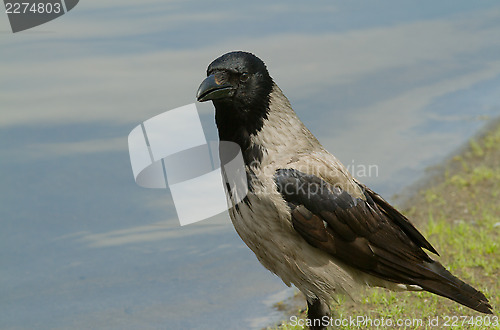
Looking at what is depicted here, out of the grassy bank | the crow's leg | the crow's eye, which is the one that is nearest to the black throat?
the crow's eye

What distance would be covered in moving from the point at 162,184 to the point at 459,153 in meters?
5.71

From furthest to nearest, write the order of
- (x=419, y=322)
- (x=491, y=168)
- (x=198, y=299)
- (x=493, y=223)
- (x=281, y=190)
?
(x=491, y=168), (x=493, y=223), (x=198, y=299), (x=419, y=322), (x=281, y=190)

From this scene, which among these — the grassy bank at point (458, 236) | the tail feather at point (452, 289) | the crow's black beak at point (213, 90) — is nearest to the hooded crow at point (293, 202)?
the crow's black beak at point (213, 90)

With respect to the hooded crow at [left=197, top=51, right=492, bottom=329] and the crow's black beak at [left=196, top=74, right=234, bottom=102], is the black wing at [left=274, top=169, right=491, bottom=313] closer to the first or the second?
the hooded crow at [left=197, top=51, right=492, bottom=329]

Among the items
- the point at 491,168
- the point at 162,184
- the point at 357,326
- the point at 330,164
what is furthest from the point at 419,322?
the point at 491,168

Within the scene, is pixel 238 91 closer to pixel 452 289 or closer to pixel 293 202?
pixel 293 202

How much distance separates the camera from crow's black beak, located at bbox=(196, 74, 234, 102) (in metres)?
4.14

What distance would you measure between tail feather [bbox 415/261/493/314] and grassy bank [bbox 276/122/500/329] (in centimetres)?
59

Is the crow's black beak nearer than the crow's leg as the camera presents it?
Yes

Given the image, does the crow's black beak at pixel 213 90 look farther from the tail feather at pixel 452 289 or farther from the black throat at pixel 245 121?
the tail feather at pixel 452 289

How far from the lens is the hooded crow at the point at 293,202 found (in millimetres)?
4254

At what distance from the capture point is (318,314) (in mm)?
4684

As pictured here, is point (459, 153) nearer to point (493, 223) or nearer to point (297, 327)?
point (493, 223)

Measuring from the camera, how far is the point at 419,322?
5.45 meters
